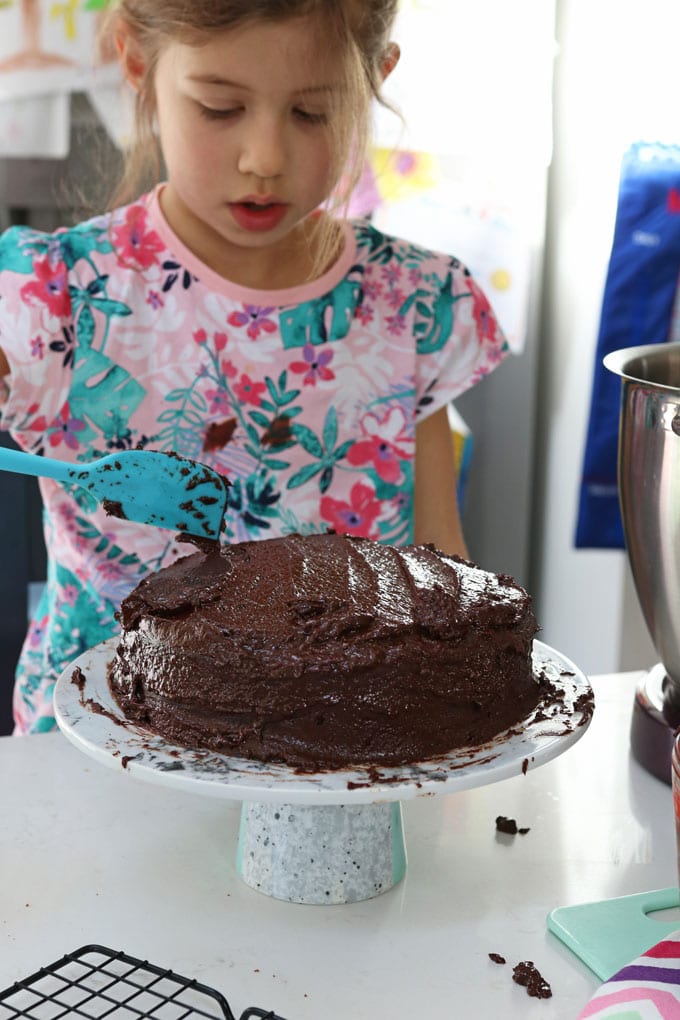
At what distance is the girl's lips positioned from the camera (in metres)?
1.34

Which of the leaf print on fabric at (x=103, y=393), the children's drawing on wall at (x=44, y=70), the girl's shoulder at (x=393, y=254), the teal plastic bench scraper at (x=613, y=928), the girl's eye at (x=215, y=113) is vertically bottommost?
the teal plastic bench scraper at (x=613, y=928)

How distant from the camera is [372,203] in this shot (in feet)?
8.87

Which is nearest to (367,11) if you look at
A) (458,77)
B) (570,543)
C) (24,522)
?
(24,522)

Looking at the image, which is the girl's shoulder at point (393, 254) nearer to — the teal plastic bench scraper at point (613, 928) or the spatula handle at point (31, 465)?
the spatula handle at point (31, 465)

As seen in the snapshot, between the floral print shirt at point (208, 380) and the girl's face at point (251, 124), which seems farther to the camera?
the floral print shirt at point (208, 380)

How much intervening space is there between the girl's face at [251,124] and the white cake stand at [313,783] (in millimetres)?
603

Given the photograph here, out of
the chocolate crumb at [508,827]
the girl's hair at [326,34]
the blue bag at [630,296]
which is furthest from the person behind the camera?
the blue bag at [630,296]

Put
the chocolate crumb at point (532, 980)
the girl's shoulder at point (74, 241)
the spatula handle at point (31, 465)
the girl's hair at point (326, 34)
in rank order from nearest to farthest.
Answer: the chocolate crumb at point (532, 980) → the spatula handle at point (31, 465) → the girl's hair at point (326, 34) → the girl's shoulder at point (74, 241)

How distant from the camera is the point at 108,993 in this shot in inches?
30.5

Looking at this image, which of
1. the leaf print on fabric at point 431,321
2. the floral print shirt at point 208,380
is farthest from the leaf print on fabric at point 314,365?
the leaf print on fabric at point 431,321

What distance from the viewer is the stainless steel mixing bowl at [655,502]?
987 mm

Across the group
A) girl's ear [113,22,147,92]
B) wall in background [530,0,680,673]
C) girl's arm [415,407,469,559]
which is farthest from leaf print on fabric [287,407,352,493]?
wall in background [530,0,680,673]

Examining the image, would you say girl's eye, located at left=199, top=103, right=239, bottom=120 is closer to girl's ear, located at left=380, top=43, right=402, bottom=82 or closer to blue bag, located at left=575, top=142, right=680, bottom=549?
girl's ear, located at left=380, top=43, right=402, bottom=82

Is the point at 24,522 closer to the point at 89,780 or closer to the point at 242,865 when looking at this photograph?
the point at 89,780
